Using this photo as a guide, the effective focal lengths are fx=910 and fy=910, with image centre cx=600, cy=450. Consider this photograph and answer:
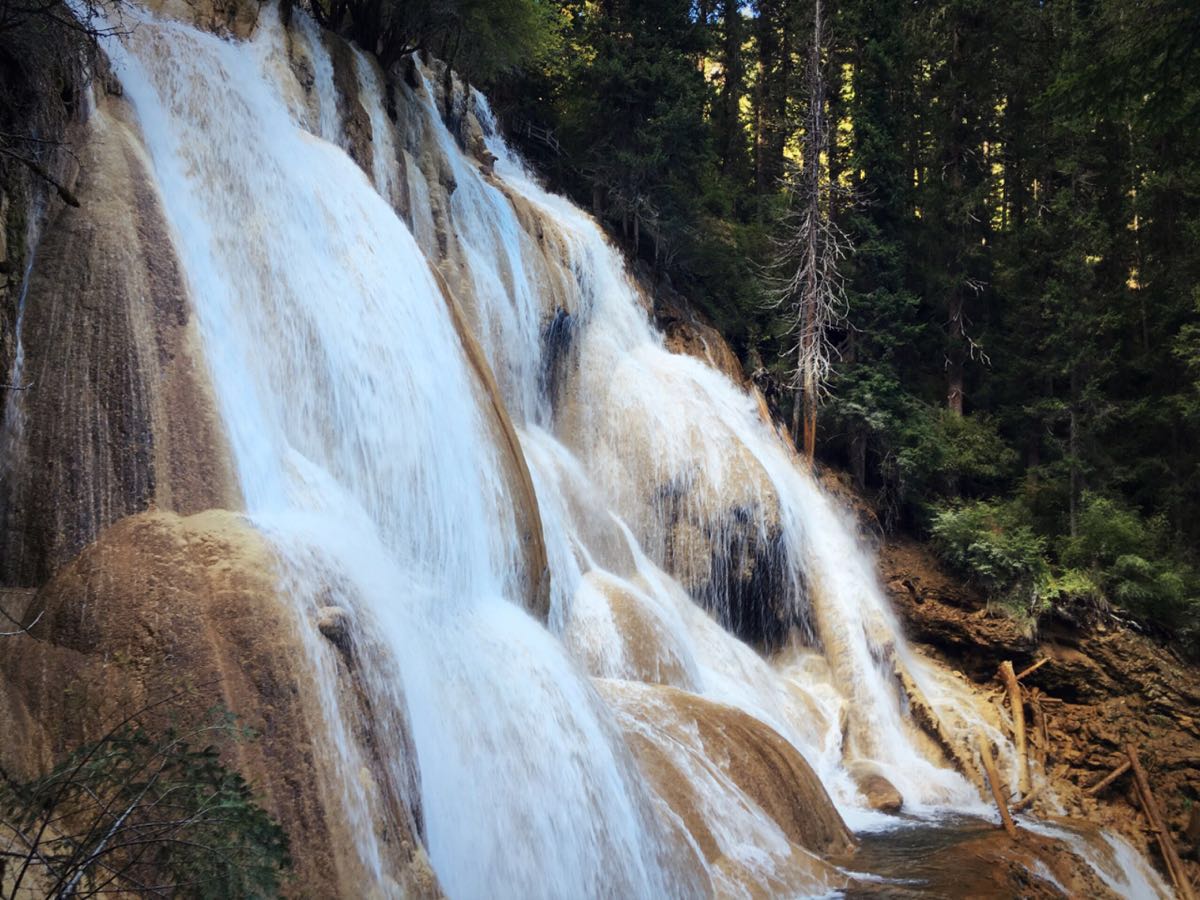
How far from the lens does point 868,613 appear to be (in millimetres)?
16047

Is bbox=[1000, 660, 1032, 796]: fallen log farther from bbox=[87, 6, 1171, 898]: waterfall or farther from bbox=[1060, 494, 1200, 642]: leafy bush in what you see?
bbox=[1060, 494, 1200, 642]: leafy bush

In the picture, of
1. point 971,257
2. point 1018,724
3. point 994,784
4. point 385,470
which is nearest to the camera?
point 385,470

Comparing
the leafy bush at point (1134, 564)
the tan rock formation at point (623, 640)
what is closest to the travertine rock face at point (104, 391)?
the tan rock formation at point (623, 640)

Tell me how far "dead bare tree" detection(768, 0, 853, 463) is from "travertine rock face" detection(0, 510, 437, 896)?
1603cm

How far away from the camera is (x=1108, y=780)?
46.7 feet

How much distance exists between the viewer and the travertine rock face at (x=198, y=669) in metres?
4.61

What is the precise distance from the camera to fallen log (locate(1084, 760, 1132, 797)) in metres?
14.3

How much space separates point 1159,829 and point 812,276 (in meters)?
12.3

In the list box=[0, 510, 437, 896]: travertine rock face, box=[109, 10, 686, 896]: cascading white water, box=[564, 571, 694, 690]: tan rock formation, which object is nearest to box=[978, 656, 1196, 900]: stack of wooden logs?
box=[564, 571, 694, 690]: tan rock formation

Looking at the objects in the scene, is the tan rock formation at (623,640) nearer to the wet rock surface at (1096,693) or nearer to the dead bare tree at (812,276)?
the wet rock surface at (1096,693)

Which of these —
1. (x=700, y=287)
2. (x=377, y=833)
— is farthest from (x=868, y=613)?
(x=377, y=833)

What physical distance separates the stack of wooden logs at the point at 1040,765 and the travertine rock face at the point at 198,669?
8912mm

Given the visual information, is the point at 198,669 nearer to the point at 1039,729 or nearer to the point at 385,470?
the point at 385,470

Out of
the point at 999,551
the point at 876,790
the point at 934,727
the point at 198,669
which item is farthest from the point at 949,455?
the point at 198,669
